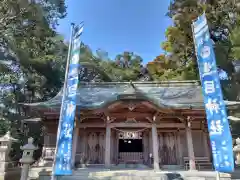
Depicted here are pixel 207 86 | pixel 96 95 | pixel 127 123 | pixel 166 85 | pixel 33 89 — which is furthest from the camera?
pixel 33 89

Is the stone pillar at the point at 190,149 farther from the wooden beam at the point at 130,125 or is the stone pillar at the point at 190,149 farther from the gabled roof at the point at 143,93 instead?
the gabled roof at the point at 143,93

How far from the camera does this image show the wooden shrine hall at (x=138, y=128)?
912cm

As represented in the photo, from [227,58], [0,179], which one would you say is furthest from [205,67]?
[227,58]

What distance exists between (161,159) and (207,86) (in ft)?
19.5

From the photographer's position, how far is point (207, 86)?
5953 mm

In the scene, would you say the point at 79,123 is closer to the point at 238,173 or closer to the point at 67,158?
the point at 67,158

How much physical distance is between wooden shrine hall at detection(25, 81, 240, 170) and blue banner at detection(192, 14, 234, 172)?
10.4 ft

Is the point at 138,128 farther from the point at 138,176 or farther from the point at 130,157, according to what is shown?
the point at 138,176

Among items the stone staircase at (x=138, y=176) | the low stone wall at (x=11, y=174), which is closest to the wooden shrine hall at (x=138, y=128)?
the stone staircase at (x=138, y=176)

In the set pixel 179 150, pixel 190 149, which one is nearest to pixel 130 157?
pixel 179 150

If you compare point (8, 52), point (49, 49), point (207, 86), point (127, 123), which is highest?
point (49, 49)

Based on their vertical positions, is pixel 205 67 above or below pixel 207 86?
above

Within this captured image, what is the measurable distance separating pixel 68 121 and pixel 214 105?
14.9ft

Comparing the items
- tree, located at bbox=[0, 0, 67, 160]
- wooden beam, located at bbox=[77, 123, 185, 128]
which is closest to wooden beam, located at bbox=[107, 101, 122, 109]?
wooden beam, located at bbox=[77, 123, 185, 128]
